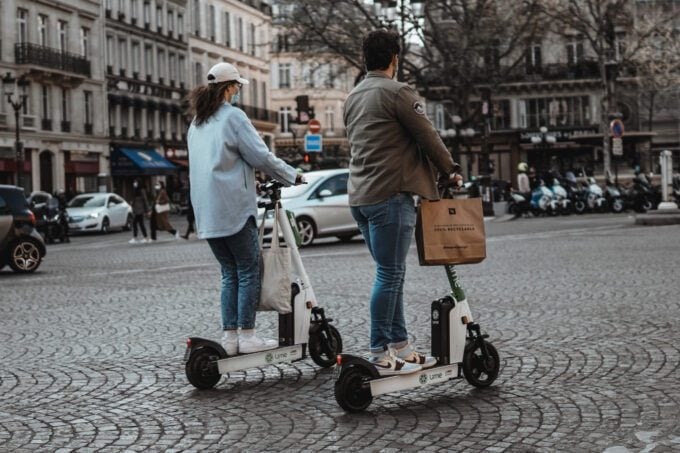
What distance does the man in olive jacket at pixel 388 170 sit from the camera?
243 inches

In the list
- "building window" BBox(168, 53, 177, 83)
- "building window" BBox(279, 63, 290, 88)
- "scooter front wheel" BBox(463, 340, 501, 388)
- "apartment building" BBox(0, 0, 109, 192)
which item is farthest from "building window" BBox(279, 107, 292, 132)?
"scooter front wheel" BBox(463, 340, 501, 388)

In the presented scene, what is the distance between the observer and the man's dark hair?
6.27 m

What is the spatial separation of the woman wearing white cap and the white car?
109 ft

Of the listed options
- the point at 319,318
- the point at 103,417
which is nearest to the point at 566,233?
the point at 319,318

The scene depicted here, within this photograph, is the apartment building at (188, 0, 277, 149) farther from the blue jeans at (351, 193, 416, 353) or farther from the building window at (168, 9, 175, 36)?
the blue jeans at (351, 193, 416, 353)

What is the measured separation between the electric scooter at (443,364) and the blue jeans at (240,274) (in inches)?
45.2

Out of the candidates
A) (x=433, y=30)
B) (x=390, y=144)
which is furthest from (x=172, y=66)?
(x=390, y=144)

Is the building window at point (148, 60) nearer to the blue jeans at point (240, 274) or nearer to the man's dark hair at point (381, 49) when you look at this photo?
the blue jeans at point (240, 274)

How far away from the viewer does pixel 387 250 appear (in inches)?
247

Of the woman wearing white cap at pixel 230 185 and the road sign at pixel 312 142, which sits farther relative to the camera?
the road sign at pixel 312 142

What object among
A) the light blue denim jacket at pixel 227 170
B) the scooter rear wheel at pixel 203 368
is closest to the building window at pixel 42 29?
the light blue denim jacket at pixel 227 170

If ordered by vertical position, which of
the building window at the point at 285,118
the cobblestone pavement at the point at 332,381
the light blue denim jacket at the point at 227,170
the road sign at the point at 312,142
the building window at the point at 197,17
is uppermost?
the building window at the point at 197,17

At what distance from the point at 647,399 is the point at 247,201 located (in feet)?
8.28

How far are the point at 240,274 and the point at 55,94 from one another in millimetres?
48680
